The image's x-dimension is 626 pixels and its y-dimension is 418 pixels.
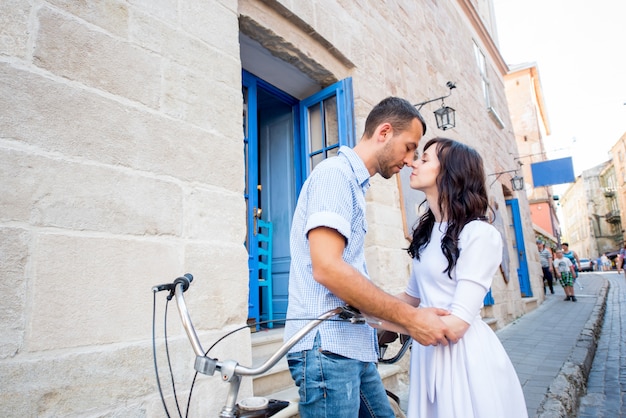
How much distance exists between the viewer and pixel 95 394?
153 centimetres

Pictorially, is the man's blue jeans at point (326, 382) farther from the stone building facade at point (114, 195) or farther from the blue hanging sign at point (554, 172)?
the blue hanging sign at point (554, 172)

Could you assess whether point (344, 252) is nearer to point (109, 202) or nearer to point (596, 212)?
point (109, 202)

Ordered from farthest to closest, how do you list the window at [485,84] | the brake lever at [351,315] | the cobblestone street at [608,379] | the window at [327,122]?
the window at [485,84]
the window at [327,122]
the cobblestone street at [608,379]
the brake lever at [351,315]

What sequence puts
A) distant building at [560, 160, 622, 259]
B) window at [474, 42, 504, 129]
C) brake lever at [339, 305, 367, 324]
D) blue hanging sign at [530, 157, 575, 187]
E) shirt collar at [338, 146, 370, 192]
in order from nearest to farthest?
brake lever at [339, 305, 367, 324] < shirt collar at [338, 146, 370, 192] < window at [474, 42, 504, 129] < blue hanging sign at [530, 157, 575, 187] < distant building at [560, 160, 622, 259]

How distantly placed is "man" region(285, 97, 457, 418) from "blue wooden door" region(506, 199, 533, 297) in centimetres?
934

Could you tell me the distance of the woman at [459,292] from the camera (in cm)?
134

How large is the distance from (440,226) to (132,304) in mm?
1380

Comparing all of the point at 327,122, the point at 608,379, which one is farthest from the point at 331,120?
the point at 608,379

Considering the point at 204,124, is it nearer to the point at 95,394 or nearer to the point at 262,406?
the point at 95,394

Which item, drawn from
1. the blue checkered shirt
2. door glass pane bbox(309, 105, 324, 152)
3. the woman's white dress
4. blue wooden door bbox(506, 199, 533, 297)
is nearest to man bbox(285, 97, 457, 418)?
the blue checkered shirt

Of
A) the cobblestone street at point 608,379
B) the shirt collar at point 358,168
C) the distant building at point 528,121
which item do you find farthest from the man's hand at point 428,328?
the distant building at point 528,121

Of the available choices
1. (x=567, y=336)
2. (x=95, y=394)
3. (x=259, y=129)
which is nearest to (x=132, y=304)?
(x=95, y=394)

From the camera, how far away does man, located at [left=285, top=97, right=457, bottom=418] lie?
4.06 feet

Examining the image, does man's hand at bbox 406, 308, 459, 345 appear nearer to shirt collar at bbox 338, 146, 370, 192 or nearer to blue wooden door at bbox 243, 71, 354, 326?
shirt collar at bbox 338, 146, 370, 192
